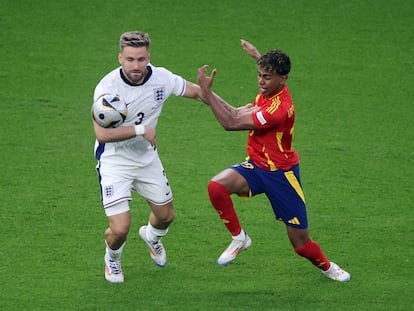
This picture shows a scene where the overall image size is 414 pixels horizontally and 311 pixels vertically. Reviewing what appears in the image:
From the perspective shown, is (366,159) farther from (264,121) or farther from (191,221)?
(264,121)

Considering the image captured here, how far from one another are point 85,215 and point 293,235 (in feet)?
8.71

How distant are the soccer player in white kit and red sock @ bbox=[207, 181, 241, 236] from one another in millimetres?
455

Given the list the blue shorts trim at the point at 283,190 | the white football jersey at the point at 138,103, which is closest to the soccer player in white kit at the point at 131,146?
the white football jersey at the point at 138,103

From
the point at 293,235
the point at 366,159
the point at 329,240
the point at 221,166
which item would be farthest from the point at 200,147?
the point at 293,235

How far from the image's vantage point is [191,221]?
10.4 metres

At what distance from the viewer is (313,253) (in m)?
8.87

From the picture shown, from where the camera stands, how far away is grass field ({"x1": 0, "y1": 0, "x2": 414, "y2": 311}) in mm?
8898

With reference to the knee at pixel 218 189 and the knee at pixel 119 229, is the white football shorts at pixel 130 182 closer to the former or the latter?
the knee at pixel 119 229

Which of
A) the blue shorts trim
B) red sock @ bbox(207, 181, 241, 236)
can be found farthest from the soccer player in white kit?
the blue shorts trim

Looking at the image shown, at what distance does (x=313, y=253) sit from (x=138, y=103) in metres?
2.12

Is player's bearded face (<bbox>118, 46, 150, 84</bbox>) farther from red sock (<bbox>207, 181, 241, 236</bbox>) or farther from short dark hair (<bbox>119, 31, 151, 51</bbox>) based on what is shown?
red sock (<bbox>207, 181, 241, 236</bbox>)

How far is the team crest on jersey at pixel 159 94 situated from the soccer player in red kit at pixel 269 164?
524 mm

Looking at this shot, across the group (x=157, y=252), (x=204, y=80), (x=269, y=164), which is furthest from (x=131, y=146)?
(x=269, y=164)

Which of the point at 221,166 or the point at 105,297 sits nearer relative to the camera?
the point at 105,297
